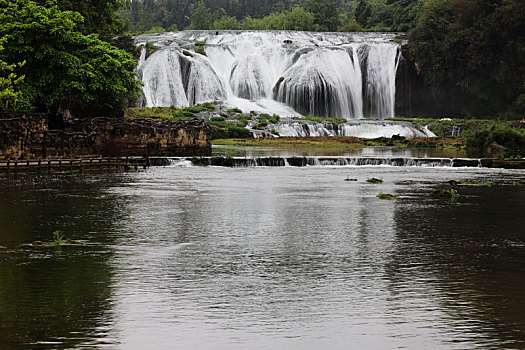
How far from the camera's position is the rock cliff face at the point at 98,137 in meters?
36.2

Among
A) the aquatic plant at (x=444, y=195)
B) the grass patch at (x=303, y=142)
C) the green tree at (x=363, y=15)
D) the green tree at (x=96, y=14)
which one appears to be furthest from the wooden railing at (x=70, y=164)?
the green tree at (x=363, y=15)

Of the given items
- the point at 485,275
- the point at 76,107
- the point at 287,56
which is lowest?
the point at 485,275

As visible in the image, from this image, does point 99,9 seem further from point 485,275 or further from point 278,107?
point 485,275

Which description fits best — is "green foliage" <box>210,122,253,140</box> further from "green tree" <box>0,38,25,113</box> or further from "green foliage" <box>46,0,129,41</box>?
"green tree" <box>0,38,25,113</box>

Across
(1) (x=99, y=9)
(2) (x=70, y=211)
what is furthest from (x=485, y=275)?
(1) (x=99, y=9)

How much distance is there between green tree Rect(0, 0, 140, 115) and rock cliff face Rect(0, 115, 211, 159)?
1824 mm

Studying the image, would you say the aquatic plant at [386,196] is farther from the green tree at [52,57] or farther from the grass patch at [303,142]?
the grass patch at [303,142]

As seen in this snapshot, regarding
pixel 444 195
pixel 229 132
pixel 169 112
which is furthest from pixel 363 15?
pixel 444 195

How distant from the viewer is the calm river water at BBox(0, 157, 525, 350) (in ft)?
32.3

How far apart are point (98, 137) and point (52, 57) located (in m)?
4.92

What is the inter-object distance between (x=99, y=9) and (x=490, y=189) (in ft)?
118

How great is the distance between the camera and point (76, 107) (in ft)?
163

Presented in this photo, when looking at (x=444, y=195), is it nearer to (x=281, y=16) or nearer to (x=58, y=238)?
(x=58, y=238)

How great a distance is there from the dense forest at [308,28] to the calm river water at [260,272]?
55.1ft
